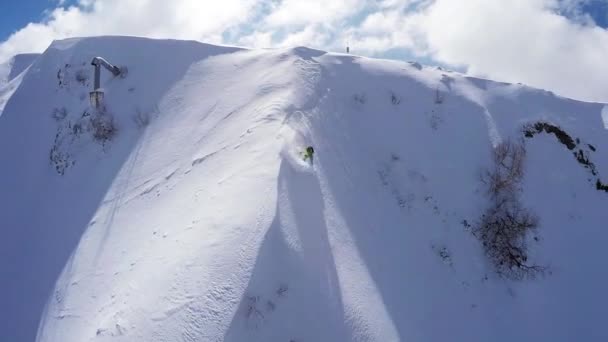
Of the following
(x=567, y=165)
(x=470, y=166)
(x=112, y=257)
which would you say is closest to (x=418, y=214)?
(x=470, y=166)

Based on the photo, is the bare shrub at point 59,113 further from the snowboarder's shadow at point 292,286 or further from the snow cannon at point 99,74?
the snowboarder's shadow at point 292,286

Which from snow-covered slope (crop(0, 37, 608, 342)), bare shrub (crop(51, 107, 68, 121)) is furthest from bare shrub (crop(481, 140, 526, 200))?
bare shrub (crop(51, 107, 68, 121))

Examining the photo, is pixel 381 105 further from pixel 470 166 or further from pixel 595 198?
pixel 595 198

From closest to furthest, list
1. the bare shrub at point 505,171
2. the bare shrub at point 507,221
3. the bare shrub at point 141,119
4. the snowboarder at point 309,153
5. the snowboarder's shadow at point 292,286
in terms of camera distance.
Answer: the snowboarder's shadow at point 292,286 < the snowboarder at point 309,153 < the bare shrub at point 507,221 < the bare shrub at point 505,171 < the bare shrub at point 141,119

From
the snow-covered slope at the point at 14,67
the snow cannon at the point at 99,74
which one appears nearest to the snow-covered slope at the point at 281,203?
the snow cannon at the point at 99,74

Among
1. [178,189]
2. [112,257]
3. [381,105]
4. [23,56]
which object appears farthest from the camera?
[23,56]

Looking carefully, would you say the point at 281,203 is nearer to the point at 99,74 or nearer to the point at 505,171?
the point at 505,171

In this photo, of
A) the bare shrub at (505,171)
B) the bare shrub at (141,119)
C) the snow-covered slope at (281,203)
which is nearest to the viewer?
the snow-covered slope at (281,203)
